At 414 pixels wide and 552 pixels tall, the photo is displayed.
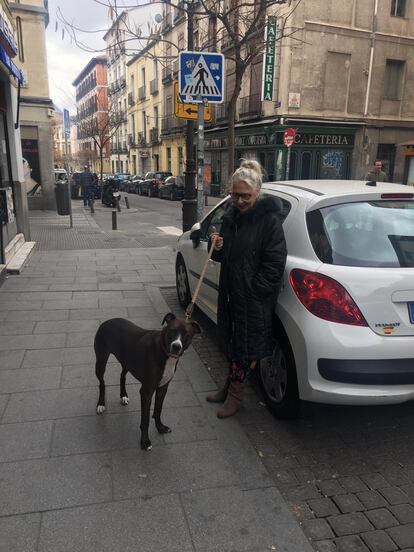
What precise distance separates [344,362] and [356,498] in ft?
2.57

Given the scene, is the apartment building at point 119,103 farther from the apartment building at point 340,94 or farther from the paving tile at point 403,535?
the paving tile at point 403,535

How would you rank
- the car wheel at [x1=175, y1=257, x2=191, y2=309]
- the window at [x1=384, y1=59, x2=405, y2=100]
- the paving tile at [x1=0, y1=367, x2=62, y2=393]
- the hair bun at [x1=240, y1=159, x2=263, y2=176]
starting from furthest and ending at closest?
the window at [x1=384, y1=59, x2=405, y2=100] → the car wheel at [x1=175, y1=257, x2=191, y2=309] → the paving tile at [x1=0, y1=367, x2=62, y2=393] → the hair bun at [x1=240, y1=159, x2=263, y2=176]

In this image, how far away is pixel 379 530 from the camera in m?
2.41

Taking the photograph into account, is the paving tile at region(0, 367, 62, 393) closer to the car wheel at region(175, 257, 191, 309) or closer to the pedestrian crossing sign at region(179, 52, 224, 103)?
the car wheel at region(175, 257, 191, 309)

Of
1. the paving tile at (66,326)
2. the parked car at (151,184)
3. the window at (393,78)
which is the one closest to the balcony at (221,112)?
the parked car at (151,184)

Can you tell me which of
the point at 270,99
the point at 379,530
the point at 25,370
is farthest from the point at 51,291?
the point at 270,99

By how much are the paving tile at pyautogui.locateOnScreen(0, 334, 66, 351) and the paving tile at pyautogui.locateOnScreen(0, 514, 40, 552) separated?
94.2 inches

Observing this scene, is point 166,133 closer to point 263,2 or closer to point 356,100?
point 356,100

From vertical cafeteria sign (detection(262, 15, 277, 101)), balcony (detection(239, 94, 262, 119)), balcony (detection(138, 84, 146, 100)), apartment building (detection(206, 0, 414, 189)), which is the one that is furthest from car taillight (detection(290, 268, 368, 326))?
balcony (detection(138, 84, 146, 100))

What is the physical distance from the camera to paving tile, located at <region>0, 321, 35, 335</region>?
16.5 feet

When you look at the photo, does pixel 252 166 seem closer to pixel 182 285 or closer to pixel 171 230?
pixel 182 285

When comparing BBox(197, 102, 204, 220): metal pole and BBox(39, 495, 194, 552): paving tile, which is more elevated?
BBox(197, 102, 204, 220): metal pole

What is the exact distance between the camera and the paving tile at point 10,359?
4180 mm

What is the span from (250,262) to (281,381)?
955 millimetres
